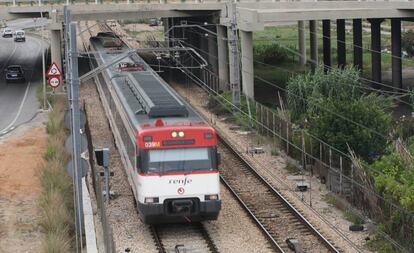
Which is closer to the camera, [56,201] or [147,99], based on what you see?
[147,99]

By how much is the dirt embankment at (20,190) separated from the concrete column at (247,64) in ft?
44.3

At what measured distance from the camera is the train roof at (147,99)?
22.1 metres

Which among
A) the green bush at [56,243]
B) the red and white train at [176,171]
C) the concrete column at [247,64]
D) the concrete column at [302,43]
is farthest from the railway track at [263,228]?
the concrete column at [302,43]

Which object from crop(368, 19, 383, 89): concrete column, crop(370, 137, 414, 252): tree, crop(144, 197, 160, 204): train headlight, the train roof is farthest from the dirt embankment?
crop(368, 19, 383, 89): concrete column

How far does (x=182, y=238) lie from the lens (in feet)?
70.7

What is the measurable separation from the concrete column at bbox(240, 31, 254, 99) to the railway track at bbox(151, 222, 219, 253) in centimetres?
2633

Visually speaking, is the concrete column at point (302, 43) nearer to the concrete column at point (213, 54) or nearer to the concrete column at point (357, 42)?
the concrete column at point (357, 42)

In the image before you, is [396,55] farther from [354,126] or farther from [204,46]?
[354,126]

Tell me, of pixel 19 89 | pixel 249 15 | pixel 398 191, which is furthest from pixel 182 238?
pixel 19 89

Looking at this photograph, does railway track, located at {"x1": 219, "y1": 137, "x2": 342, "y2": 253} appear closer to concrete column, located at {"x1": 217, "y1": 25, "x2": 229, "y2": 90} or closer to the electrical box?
the electrical box

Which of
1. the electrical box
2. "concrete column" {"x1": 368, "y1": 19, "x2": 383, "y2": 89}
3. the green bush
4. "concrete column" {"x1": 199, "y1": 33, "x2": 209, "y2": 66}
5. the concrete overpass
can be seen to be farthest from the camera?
"concrete column" {"x1": 199, "y1": 33, "x2": 209, "y2": 66}

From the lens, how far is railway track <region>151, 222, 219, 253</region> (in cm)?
2048

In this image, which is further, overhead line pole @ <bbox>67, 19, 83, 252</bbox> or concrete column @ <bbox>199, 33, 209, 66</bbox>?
concrete column @ <bbox>199, 33, 209, 66</bbox>

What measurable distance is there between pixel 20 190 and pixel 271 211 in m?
9.15
